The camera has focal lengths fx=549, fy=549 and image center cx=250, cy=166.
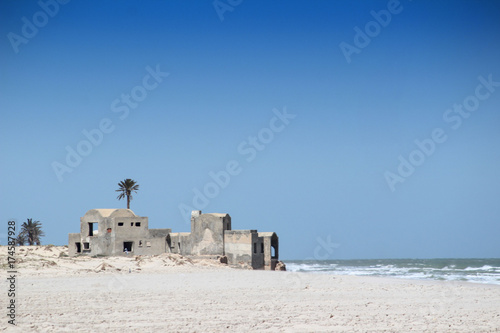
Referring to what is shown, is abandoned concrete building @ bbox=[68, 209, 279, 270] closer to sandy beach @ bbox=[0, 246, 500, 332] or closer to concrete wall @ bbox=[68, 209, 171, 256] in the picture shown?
concrete wall @ bbox=[68, 209, 171, 256]

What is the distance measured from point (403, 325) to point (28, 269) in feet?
62.6

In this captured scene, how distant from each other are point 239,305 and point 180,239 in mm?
26999

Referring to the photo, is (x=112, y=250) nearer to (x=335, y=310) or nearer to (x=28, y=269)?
(x=28, y=269)

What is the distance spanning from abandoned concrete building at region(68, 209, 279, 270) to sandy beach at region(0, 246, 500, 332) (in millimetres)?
13888

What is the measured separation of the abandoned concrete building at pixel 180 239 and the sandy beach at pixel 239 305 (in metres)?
13.9

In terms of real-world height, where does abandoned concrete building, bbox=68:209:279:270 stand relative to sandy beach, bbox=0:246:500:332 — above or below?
above

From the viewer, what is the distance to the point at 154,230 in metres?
42.8

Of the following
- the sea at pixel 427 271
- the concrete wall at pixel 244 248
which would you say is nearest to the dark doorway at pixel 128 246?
the concrete wall at pixel 244 248

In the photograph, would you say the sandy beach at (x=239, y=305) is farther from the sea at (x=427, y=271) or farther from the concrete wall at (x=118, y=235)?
the sea at (x=427, y=271)

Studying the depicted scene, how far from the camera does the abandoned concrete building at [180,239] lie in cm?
3916

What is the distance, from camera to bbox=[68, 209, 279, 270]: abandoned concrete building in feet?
128

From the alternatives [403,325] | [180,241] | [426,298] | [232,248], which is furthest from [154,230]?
[403,325]

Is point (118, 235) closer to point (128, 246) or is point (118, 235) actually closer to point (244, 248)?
point (128, 246)

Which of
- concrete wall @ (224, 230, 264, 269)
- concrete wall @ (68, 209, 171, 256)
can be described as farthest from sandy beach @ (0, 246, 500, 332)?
concrete wall @ (68, 209, 171, 256)
